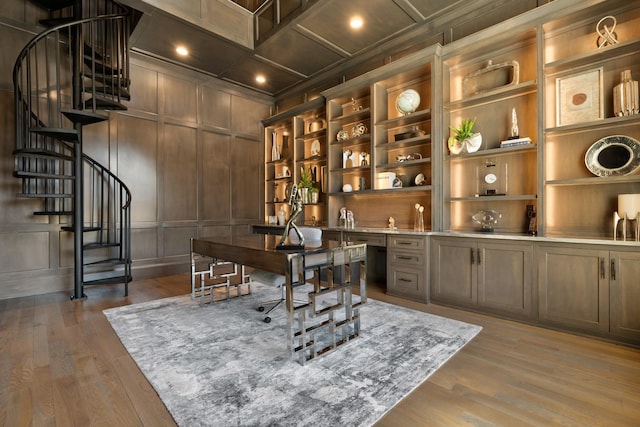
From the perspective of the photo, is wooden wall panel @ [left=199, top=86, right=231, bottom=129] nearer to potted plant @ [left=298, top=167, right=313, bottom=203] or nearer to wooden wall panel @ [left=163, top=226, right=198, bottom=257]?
potted plant @ [left=298, top=167, right=313, bottom=203]

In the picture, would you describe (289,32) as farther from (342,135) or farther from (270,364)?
(270,364)

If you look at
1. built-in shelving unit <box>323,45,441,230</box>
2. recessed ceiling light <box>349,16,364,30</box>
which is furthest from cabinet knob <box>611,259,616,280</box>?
recessed ceiling light <box>349,16,364,30</box>

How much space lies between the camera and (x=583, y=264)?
254 centimetres

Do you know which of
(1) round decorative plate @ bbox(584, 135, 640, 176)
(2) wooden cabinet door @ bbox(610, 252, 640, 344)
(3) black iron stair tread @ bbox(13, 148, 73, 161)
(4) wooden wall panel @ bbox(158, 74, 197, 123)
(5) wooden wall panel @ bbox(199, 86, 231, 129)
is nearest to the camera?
(2) wooden cabinet door @ bbox(610, 252, 640, 344)

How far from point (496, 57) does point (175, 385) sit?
4.35m

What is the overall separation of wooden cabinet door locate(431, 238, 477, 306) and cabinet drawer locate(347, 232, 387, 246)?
0.64 m

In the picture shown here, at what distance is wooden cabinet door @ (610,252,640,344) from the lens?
7.62 ft

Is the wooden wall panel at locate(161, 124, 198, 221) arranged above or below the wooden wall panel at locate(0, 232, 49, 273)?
above

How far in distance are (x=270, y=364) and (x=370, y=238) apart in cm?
226

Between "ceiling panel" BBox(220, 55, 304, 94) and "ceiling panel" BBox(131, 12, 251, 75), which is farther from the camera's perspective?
"ceiling panel" BBox(220, 55, 304, 94)

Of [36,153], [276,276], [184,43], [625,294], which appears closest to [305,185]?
[276,276]

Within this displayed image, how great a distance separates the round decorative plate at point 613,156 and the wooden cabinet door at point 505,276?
0.98m

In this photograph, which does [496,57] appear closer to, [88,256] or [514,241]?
[514,241]

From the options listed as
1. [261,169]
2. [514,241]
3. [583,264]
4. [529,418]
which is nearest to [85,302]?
[261,169]
